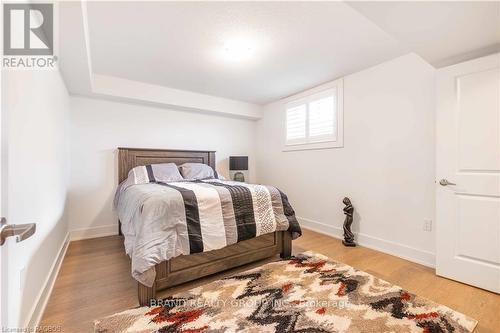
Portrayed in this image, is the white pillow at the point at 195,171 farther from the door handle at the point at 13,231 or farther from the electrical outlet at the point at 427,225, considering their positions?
the door handle at the point at 13,231

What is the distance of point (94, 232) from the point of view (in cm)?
336

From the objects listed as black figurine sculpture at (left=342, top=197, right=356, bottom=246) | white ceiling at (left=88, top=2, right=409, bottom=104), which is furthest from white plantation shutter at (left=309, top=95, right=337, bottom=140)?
black figurine sculpture at (left=342, top=197, right=356, bottom=246)

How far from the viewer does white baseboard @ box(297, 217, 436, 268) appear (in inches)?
95.7

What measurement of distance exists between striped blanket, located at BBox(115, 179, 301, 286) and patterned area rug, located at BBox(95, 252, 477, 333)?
0.30 metres

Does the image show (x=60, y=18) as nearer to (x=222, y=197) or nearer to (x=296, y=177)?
(x=222, y=197)

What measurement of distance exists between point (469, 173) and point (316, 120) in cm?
201

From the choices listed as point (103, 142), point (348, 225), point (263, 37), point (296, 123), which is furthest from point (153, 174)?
point (348, 225)

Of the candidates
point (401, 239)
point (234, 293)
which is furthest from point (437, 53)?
point (234, 293)

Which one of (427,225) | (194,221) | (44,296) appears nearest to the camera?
(44,296)

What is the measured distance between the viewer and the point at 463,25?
1.58 m

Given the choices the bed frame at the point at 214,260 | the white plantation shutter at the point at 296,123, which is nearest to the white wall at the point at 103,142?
the white plantation shutter at the point at 296,123

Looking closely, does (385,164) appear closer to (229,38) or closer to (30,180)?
(229,38)

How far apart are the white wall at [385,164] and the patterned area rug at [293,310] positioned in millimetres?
925

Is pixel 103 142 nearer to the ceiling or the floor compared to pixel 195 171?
nearer to the ceiling
